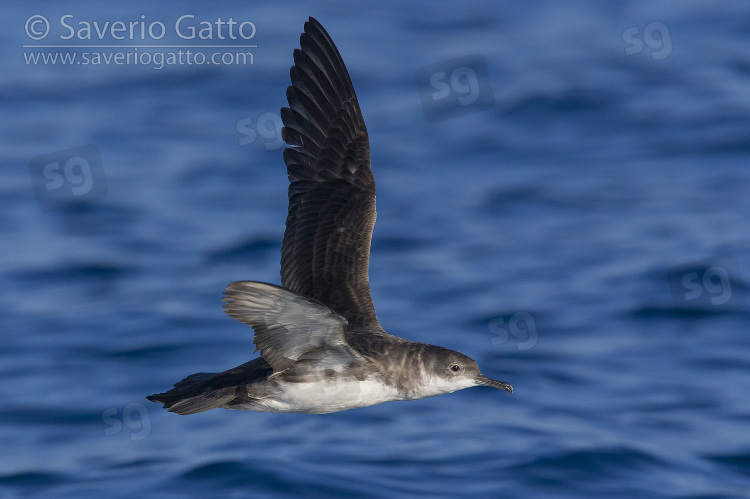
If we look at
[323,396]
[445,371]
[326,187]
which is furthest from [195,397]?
[326,187]

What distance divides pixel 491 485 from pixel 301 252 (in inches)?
244

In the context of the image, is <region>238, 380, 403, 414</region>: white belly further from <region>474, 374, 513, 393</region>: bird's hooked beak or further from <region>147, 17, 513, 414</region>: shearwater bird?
<region>474, 374, 513, 393</region>: bird's hooked beak

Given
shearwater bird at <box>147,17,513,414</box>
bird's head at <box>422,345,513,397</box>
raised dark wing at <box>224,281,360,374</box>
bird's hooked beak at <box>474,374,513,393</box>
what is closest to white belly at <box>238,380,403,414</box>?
shearwater bird at <box>147,17,513,414</box>

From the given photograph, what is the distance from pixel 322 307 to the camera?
7602 millimetres

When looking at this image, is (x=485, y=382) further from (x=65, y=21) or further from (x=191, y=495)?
(x=65, y=21)

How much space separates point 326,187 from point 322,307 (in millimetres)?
2403

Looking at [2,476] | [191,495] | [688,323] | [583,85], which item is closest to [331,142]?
[191,495]

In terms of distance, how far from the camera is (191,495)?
564 inches

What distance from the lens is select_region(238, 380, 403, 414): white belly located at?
8.56 meters

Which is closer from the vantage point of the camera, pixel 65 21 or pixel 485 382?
pixel 485 382

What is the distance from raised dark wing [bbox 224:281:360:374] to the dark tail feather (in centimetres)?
44

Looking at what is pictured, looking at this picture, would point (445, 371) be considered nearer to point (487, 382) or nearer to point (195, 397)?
point (487, 382)

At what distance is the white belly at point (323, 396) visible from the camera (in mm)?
8562

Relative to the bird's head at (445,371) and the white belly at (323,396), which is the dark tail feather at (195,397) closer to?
the white belly at (323,396)
